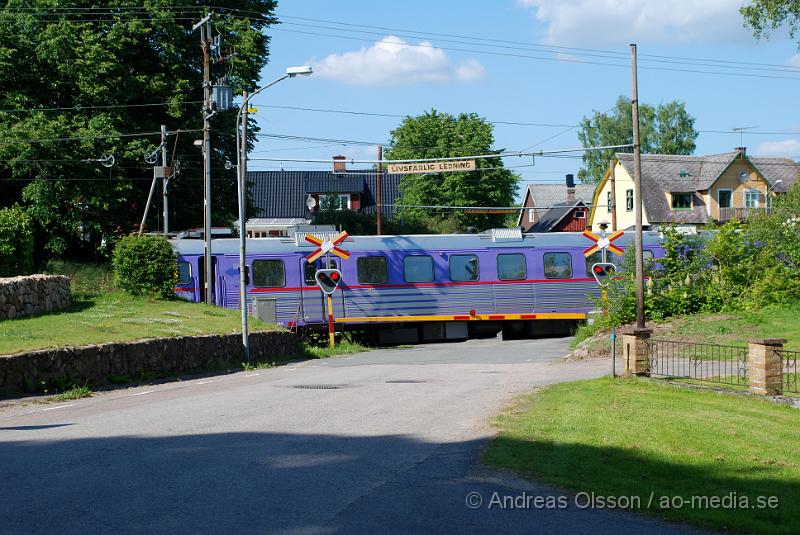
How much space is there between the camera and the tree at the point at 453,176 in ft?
242

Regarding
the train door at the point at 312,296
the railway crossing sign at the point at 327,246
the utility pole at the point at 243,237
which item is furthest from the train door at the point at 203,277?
the utility pole at the point at 243,237

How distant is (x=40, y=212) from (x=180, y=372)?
19.7 metres

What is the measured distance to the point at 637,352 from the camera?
18531 mm

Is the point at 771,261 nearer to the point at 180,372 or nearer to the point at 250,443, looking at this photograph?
the point at 180,372

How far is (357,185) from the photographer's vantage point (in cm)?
8569

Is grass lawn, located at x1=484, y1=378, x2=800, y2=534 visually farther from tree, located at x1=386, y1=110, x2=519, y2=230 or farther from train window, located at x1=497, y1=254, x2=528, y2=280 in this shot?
tree, located at x1=386, y1=110, x2=519, y2=230

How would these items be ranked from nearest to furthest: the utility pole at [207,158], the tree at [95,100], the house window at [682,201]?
the utility pole at [207,158] < the tree at [95,100] < the house window at [682,201]

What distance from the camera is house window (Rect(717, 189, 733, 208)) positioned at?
230 ft

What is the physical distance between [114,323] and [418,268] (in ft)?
44.8

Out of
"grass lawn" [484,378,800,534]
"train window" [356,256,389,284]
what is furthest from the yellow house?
"grass lawn" [484,378,800,534]

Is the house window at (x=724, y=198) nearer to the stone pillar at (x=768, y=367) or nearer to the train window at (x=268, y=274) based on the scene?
the train window at (x=268, y=274)

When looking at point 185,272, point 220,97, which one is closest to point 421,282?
point 185,272

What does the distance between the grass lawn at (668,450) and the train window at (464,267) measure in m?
17.8

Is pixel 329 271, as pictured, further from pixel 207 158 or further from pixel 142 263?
pixel 207 158
